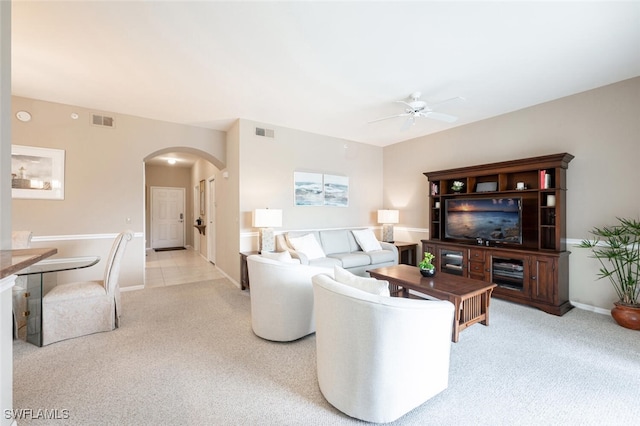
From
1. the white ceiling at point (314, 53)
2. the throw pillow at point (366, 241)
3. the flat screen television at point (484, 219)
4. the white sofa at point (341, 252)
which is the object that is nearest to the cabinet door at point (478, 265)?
the flat screen television at point (484, 219)

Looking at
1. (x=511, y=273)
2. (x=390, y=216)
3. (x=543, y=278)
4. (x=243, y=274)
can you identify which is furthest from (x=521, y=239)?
(x=243, y=274)

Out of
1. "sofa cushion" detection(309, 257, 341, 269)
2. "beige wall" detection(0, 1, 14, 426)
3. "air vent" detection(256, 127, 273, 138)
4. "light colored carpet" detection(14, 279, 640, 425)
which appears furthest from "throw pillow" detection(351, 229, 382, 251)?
"beige wall" detection(0, 1, 14, 426)

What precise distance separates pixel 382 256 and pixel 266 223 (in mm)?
2117

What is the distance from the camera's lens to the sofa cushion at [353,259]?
430 centimetres

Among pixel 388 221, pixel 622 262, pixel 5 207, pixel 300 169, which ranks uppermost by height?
pixel 300 169

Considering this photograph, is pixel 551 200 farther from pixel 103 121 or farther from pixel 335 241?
pixel 103 121

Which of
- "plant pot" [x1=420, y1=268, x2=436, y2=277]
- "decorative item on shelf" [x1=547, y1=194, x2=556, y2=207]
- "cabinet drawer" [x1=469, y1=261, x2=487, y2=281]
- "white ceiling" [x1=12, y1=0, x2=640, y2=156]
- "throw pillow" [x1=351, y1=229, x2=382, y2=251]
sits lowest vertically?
"cabinet drawer" [x1=469, y1=261, x2=487, y2=281]

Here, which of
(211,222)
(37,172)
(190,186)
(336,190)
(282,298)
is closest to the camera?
(282,298)

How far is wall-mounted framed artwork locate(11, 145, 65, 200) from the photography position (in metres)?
3.62

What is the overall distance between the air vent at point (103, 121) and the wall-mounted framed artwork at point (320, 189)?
2.96 meters

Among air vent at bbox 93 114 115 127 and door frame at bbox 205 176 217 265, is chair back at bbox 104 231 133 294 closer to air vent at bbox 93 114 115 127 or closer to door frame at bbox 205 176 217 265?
air vent at bbox 93 114 115 127

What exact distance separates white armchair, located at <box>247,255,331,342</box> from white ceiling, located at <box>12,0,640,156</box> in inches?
81.8

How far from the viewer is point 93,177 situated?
4.05 m

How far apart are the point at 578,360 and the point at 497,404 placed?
1182 millimetres
